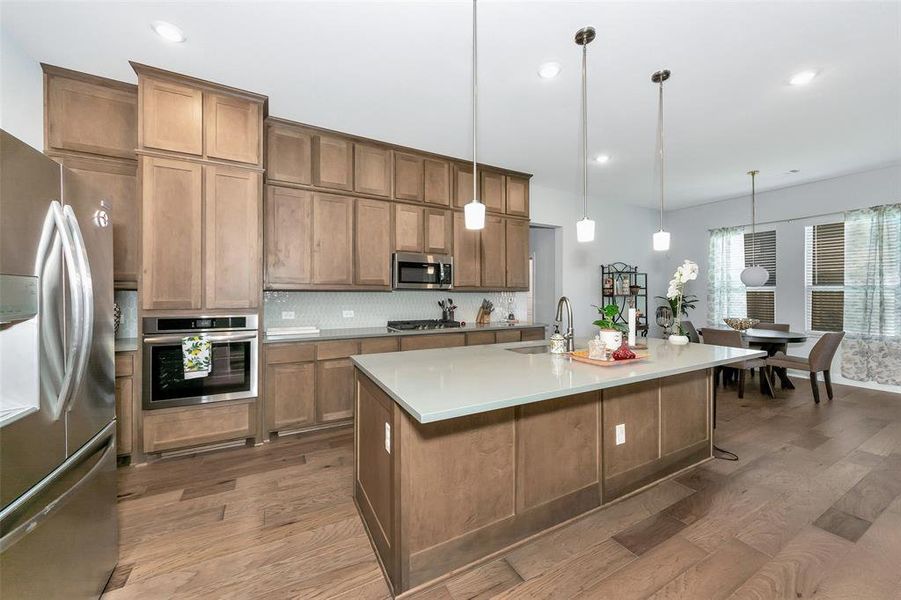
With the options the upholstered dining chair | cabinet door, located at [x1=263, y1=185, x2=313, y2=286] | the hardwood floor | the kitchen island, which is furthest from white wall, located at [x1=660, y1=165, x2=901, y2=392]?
cabinet door, located at [x1=263, y1=185, x2=313, y2=286]

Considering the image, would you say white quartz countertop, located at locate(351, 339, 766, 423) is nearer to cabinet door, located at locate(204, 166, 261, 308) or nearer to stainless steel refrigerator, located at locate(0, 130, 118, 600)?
stainless steel refrigerator, located at locate(0, 130, 118, 600)

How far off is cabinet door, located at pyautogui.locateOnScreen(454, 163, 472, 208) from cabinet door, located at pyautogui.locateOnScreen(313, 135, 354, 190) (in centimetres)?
124

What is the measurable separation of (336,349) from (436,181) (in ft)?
7.20

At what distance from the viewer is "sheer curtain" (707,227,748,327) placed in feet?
19.2

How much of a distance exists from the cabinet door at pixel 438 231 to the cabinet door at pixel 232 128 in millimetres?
1789

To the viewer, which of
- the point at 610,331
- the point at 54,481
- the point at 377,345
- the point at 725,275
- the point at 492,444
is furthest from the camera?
the point at 725,275

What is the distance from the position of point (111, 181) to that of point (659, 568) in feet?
14.1

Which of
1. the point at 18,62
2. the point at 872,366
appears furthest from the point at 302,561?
the point at 872,366

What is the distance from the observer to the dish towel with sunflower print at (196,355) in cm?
266

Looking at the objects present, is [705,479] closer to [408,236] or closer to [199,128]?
[408,236]

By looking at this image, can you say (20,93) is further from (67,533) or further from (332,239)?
(67,533)

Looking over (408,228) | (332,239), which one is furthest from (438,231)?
(332,239)

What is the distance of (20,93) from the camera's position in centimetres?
234

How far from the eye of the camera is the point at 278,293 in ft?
12.0
